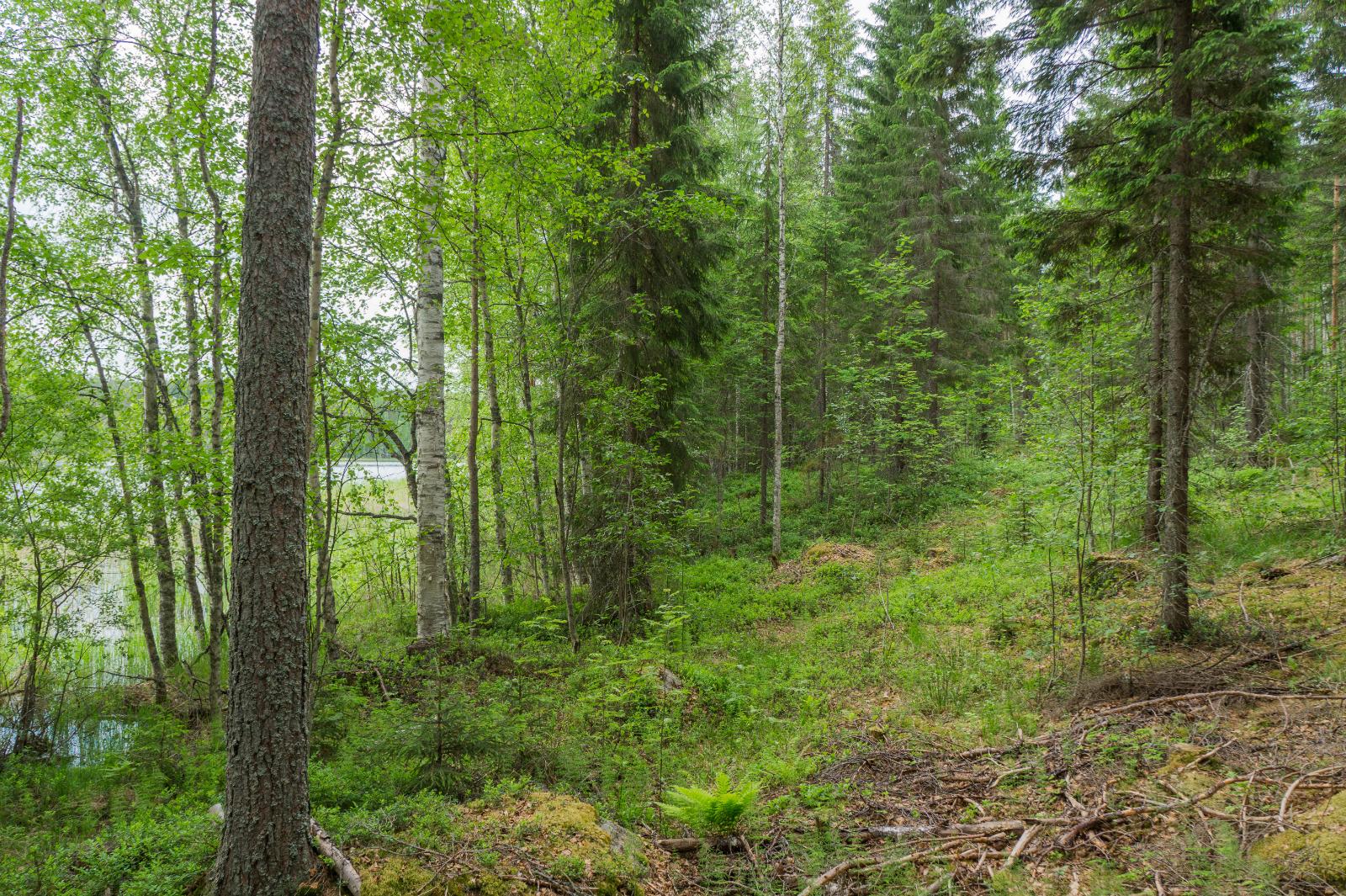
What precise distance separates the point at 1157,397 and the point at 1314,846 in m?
5.61

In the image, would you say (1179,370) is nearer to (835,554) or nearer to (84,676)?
(835,554)

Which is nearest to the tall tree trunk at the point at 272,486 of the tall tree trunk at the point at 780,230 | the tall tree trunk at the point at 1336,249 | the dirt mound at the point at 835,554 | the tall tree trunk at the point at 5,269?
the tall tree trunk at the point at 5,269

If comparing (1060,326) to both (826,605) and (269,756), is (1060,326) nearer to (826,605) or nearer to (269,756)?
(826,605)

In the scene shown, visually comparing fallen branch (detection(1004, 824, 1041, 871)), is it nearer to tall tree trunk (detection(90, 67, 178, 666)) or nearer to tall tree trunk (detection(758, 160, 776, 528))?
tall tree trunk (detection(90, 67, 178, 666))

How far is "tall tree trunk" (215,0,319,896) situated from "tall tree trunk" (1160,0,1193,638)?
292 inches

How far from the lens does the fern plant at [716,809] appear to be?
12.9 ft

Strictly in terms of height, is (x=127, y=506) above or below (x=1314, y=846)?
above

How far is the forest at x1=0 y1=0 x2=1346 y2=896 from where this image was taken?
3.27 metres

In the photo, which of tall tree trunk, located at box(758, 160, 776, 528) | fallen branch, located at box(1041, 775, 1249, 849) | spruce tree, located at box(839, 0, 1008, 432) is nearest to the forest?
fallen branch, located at box(1041, 775, 1249, 849)

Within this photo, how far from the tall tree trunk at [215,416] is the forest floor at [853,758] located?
1.08 metres

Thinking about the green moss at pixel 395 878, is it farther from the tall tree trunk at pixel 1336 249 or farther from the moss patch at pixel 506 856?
the tall tree trunk at pixel 1336 249

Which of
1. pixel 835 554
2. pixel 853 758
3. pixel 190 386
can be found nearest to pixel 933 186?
pixel 835 554

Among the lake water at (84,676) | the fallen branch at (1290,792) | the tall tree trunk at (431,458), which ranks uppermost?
the tall tree trunk at (431,458)

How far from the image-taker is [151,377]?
376 inches
